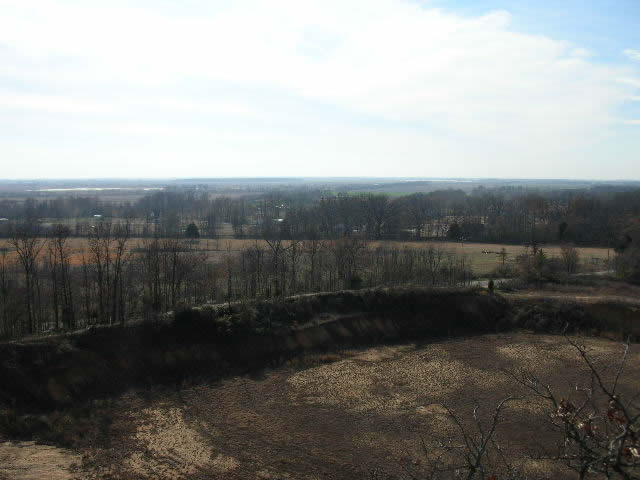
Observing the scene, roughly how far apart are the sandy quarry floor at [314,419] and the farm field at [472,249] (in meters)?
22.4

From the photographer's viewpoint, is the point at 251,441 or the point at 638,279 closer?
the point at 251,441

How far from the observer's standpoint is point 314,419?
64.3 ft

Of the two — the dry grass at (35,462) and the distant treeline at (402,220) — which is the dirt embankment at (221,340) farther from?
the distant treeline at (402,220)

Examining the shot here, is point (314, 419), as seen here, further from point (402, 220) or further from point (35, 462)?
point (402, 220)

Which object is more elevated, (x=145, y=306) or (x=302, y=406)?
(x=145, y=306)

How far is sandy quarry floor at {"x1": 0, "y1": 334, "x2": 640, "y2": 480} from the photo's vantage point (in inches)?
631

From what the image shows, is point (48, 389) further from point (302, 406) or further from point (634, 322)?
point (634, 322)

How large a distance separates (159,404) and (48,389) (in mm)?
4915

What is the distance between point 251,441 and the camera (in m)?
17.7

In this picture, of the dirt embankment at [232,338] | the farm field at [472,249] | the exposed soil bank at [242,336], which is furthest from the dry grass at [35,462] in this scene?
the farm field at [472,249]

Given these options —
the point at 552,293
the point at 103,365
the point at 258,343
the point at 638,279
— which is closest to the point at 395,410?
the point at 258,343

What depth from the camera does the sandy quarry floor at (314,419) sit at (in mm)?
16016

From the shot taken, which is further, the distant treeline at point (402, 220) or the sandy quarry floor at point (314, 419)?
the distant treeline at point (402, 220)

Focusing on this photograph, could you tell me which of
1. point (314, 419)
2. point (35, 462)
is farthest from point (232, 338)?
point (35, 462)
